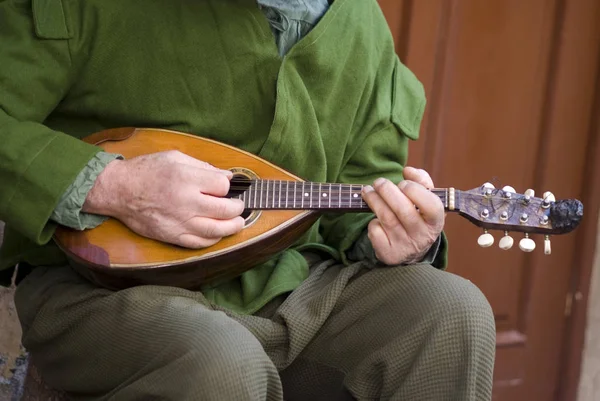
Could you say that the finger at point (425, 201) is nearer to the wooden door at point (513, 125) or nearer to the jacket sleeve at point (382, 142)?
the jacket sleeve at point (382, 142)

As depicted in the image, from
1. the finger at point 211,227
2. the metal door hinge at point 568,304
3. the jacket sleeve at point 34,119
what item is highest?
the jacket sleeve at point 34,119

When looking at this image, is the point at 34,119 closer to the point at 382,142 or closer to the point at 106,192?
the point at 106,192

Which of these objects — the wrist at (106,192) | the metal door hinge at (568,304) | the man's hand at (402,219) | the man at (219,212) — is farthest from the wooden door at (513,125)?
the wrist at (106,192)

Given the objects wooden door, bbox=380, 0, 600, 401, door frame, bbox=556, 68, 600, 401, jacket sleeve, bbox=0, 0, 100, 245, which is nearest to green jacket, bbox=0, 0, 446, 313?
jacket sleeve, bbox=0, 0, 100, 245

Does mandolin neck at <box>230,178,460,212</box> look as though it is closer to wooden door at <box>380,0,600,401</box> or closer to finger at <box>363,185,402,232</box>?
finger at <box>363,185,402,232</box>

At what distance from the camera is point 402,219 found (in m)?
1.28

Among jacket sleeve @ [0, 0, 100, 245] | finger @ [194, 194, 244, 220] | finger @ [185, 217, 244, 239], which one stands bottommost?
finger @ [185, 217, 244, 239]

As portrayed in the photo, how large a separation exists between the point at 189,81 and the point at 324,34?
0.86 ft

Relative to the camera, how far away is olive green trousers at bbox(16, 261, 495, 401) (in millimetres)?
1093

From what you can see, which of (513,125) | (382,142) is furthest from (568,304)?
(382,142)

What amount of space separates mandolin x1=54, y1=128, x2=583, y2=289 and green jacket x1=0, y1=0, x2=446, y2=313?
0.04 m

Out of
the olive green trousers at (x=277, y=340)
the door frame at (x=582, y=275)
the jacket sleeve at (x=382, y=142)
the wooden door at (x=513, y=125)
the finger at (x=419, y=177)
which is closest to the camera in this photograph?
the olive green trousers at (x=277, y=340)

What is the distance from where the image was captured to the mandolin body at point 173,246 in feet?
4.19

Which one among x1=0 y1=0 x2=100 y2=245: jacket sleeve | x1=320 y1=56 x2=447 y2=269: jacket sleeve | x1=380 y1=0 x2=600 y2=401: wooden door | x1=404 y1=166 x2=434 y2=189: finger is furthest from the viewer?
x1=380 y1=0 x2=600 y2=401: wooden door
